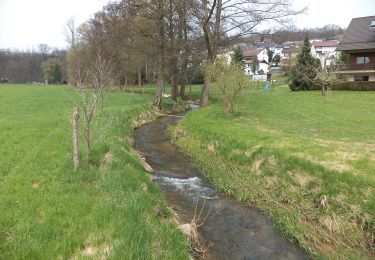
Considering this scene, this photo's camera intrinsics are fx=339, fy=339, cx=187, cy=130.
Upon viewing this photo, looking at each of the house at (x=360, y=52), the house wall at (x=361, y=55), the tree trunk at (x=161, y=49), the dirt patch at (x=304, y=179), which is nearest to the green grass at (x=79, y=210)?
the dirt patch at (x=304, y=179)

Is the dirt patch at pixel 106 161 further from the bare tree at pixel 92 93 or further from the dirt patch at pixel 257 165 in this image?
the dirt patch at pixel 257 165

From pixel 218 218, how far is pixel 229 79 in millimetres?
11914

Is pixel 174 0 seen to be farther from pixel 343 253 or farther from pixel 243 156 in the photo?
pixel 343 253

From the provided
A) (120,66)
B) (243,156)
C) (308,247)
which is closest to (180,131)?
(243,156)

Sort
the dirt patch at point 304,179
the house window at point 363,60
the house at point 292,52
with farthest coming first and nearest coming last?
the house at point 292,52 → the house window at point 363,60 → the dirt patch at point 304,179

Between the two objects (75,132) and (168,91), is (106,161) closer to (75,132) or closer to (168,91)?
(75,132)

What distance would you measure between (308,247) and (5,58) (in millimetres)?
138615

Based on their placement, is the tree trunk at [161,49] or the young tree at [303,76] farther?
the young tree at [303,76]

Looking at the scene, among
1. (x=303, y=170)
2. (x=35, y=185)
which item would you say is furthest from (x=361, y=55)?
(x=35, y=185)

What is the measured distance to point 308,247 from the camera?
24.7 feet

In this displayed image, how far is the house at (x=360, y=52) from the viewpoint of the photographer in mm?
37969

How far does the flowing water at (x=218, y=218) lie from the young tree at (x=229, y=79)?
710cm

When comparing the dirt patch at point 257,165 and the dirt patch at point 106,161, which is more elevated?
the dirt patch at point 106,161

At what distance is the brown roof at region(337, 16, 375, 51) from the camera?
126ft
